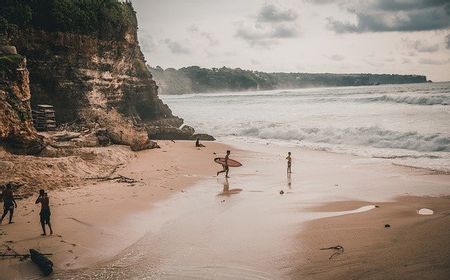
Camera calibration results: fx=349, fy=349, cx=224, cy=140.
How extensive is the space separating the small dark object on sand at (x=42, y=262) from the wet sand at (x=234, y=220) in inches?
7.3

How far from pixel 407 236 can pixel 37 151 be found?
510 inches

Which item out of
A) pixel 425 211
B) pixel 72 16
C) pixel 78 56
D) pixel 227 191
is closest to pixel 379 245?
pixel 425 211

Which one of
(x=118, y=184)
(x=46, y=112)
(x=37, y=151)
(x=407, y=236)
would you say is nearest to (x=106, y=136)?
(x=46, y=112)

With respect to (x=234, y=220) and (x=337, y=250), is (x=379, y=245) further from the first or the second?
(x=234, y=220)

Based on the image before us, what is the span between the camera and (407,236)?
23.9 feet

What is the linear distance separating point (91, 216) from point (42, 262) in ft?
9.86

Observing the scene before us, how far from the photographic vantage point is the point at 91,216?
9.53m

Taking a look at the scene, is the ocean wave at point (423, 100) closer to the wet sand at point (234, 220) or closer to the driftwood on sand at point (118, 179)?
the wet sand at point (234, 220)

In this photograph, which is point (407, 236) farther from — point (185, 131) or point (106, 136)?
point (185, 131)

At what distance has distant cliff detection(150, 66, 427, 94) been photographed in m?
152

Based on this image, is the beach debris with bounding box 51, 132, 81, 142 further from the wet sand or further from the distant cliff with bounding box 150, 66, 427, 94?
the distant cliff with bounding box 150, 66, 427, 94

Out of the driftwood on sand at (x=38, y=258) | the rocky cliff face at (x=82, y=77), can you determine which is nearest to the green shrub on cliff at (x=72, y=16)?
the rocky cliff face at (x=82, y=77)

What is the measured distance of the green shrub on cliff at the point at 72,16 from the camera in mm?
18844

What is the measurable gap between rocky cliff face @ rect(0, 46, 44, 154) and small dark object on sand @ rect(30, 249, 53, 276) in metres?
7.48
